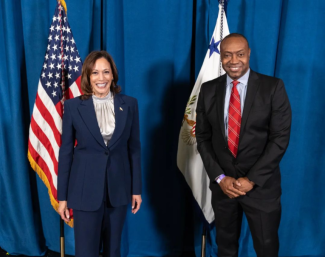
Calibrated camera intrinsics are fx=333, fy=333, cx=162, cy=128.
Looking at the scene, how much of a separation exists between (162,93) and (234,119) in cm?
92

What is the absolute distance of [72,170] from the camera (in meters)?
1.71

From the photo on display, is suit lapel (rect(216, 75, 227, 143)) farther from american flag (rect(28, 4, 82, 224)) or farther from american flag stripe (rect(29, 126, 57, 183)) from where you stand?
american flag stripe (rect(29, 126, 57, 183))

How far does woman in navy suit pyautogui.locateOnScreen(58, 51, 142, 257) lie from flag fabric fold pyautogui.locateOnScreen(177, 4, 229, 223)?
0.65 m

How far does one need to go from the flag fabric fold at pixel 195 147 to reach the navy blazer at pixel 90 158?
0.71 m

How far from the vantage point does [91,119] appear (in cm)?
165

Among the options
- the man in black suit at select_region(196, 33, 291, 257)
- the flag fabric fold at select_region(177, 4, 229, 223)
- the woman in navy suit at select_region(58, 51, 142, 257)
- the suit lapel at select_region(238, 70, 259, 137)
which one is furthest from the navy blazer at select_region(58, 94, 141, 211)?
the flag fabric fold at select_region(177, 4, 229, 223)

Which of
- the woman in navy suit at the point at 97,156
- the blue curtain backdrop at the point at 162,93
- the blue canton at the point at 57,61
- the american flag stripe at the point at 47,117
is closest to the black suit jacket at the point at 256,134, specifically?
the woman in navy suit at the point at 97,156

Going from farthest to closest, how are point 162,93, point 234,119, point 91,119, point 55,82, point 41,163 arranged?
point 162,93 → point 41,163 → point 55,82 → point 234,119 → point 91,119

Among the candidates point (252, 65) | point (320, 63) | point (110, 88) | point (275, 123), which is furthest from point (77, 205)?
point (320, 63)

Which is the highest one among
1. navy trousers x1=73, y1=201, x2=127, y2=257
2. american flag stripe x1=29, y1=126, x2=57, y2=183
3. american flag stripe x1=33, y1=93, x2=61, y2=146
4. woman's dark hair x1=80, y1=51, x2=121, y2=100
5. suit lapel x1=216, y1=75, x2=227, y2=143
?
woman's dark hair x1=80, y1=51, x2=121, y2=100

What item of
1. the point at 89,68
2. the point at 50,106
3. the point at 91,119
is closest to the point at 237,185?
the point at 91,119

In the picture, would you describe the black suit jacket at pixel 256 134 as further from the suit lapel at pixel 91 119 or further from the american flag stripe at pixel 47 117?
the american flag stripe at pixel 47 117

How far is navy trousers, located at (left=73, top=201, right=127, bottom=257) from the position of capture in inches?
67.6

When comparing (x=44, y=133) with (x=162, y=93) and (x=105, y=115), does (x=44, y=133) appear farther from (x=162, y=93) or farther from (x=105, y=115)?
(x=162, y=93)
